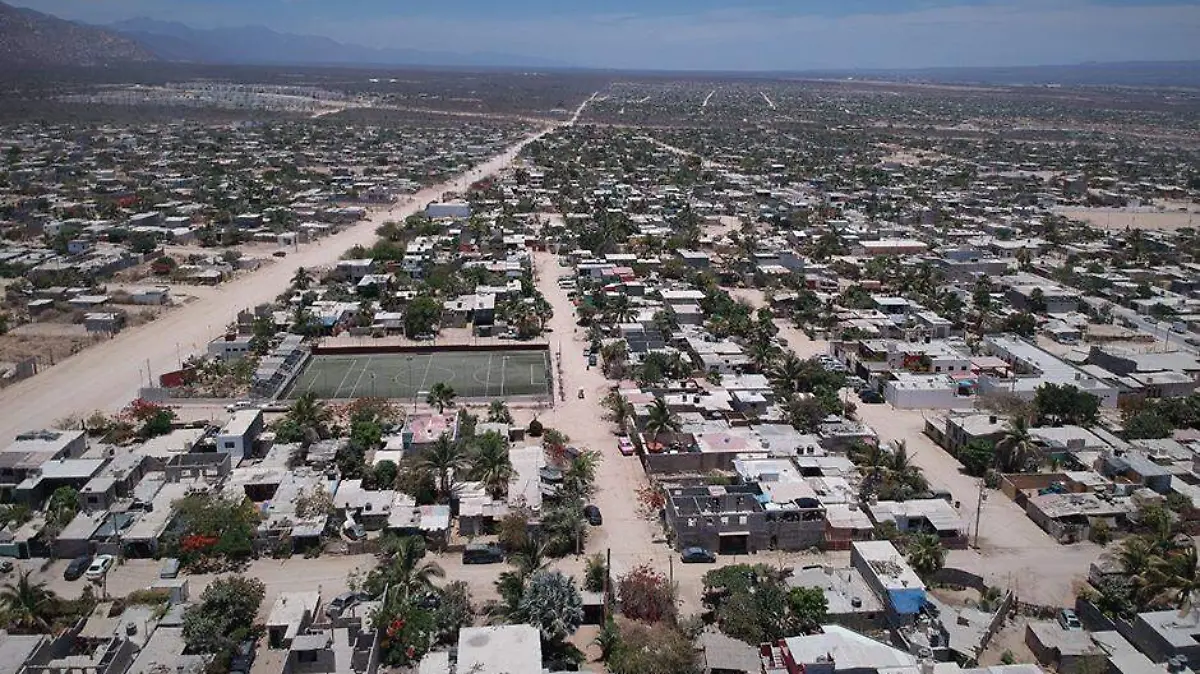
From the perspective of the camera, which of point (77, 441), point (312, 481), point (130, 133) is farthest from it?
point (130, 133)

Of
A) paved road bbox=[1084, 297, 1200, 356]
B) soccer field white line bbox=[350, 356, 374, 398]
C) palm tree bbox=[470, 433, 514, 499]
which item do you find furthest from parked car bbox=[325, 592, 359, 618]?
paved road bbox=[1084, 297, 1200, 356]

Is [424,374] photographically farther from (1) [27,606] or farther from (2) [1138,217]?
(2) [1138,217]

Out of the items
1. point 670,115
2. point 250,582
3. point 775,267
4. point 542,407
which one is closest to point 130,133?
point 670,115

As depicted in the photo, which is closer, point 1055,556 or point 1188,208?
point 1055,556

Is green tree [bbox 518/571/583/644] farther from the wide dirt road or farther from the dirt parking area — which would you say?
the wide dirt road

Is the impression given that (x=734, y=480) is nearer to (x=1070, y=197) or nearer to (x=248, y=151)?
(x=1070, y=197)

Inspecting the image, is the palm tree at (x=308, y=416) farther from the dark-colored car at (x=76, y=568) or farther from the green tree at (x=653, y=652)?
the green tree at (x=653, y=652)
